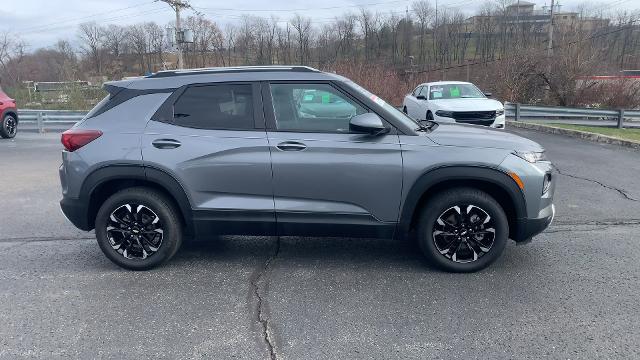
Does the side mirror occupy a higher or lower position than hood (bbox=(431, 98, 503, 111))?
higher

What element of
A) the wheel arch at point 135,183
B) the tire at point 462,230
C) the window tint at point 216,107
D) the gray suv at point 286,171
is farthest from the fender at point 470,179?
the wheel arch at point 135,183

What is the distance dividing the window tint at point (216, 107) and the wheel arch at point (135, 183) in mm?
516

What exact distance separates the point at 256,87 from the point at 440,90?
10.6m

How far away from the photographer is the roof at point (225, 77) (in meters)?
4.32

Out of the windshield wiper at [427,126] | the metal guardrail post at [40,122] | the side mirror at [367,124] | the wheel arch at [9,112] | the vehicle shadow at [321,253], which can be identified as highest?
the side mirror at [367,124]

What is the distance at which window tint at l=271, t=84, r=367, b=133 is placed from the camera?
4.20 metres

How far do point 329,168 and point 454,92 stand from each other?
1065 cm

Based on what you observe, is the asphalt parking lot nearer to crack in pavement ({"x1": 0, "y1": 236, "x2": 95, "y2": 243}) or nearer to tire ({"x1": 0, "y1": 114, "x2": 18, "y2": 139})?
crack in pavement ({"x1": 0, "y1": 236, "x2": 95, "y2": 243})

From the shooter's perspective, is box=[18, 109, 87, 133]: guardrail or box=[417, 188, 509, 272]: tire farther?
box=[18, 109, 87, 133]: guardrail

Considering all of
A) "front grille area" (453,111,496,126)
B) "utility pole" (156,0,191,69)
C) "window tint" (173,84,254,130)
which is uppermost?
"utility pole" (156,0,191,69)

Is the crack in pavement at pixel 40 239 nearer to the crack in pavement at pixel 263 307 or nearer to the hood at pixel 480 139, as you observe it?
the crack in pavement at pixel 263 307

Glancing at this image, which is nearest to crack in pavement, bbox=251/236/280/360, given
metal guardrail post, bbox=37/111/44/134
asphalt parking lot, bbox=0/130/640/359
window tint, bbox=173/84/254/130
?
asphalt parking lot, bbox=0/130/640/359

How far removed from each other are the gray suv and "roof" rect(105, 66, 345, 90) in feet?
0.04

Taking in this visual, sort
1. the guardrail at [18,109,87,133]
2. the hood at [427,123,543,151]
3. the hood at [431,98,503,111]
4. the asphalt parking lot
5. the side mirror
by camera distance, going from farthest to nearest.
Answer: the guardrail at [18,109,87,133] → the hood at [431,98,503,111] → the hood at [427,123,543,151] → the side mirror → the asphalt parking lot
